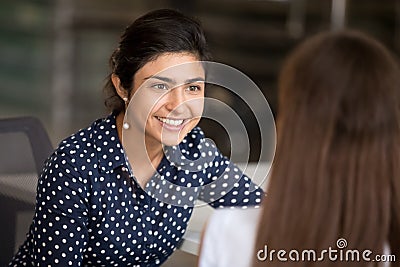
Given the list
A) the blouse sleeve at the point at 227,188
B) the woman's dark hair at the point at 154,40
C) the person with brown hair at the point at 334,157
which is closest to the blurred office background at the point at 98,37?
the blouse sleeve at the point at 227,188

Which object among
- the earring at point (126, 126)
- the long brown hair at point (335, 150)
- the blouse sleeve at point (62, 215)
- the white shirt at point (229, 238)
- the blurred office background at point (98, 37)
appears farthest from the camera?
the blurred office background at point (98, 37)

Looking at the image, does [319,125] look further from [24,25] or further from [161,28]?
[24,25]

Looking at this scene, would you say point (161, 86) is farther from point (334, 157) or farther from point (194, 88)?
point (334, 157)

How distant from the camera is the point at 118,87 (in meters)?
1.86

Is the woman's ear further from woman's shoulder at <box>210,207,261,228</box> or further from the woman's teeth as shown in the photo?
woman's shoulder at <box>210,207,261,228</box>

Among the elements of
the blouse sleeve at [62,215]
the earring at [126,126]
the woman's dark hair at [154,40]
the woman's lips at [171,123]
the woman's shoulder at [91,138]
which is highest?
the woman's dark hair at [154,40]

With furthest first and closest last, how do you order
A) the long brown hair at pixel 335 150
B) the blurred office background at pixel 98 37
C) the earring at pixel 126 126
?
1. the blurred office background at pixel 98 37
2. the earring at pixel 126 126
3. the long brown hair at pixel 335 150

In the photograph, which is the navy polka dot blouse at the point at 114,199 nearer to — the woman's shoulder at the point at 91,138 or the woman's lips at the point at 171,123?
the woman's shoulder at the point at 91,138

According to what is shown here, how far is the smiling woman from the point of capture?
5.68 feet

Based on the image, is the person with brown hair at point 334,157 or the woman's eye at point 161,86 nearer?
the person with brown hair at point 334,157

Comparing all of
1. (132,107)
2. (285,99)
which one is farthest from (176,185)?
(285,99)

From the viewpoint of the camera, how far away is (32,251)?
183cm

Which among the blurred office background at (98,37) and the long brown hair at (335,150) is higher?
the blurred office background at (98,37)

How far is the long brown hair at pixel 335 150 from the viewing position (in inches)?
44.1
